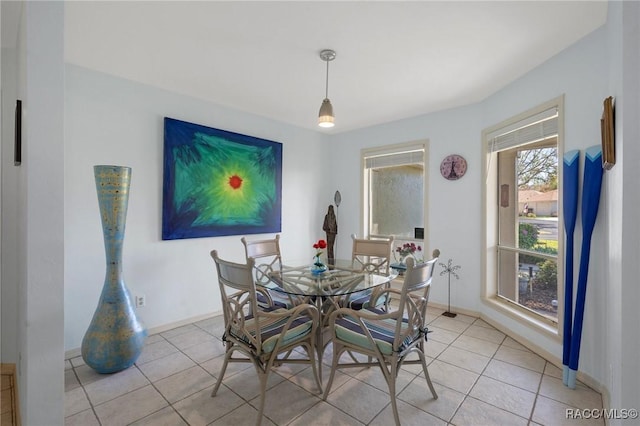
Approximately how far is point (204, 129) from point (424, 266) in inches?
109

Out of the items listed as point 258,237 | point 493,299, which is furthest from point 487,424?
point 258,237

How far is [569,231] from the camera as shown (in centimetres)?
217

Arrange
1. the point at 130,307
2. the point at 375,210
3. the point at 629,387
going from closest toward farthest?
the point at 629,387
the point at 130,307
the point at 375,210

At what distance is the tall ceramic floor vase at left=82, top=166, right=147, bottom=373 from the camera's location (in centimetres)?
221

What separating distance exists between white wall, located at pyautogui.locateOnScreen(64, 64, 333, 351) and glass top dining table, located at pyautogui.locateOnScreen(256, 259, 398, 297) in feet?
3.71

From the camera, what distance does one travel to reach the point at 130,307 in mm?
2357

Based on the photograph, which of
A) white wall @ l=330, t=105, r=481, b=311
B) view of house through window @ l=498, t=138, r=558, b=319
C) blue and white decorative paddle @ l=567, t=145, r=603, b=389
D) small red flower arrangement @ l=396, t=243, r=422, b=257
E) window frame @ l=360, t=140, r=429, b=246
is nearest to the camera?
blue and white decorative paddle @ l=567, t=145, r=603, b=389

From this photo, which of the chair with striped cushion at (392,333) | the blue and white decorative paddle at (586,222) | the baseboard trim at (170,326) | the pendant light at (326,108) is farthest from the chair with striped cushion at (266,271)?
the blue and white decorative paddle at (586,222)

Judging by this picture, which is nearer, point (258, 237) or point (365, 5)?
point (365, 5)

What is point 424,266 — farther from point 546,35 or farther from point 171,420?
point 546,35

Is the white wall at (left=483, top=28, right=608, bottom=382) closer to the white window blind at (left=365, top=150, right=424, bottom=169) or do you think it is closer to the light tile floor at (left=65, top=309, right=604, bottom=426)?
the light tile floor at (left=65, top=309, right=604, bottom=426)

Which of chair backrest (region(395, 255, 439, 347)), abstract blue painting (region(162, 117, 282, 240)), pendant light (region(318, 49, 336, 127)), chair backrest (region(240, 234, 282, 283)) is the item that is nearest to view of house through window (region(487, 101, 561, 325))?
chair backrest (region(395, 255, 439, 347))

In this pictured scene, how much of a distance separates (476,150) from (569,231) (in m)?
1.57

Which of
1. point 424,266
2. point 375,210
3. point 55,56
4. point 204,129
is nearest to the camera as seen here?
point 55,56
